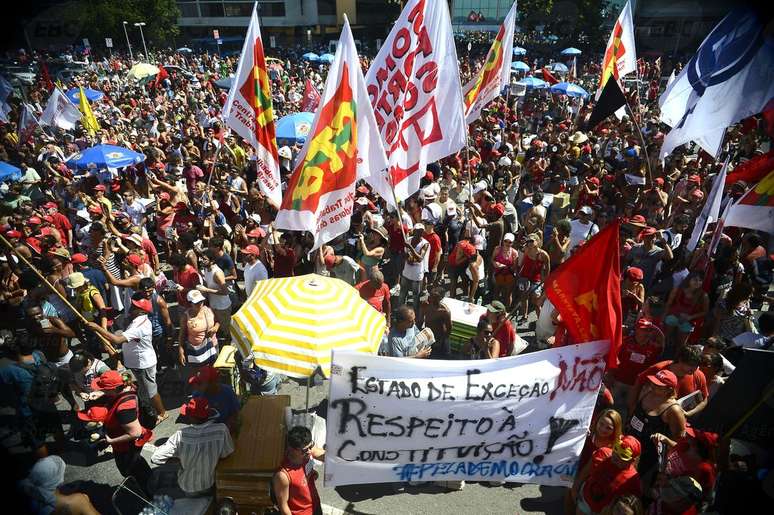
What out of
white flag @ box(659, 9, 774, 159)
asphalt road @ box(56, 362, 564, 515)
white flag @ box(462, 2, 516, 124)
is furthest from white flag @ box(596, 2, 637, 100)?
asphalt road @ box(56, 362, 564, 515)

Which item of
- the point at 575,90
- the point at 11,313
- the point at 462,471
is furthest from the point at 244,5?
the point at 462,471

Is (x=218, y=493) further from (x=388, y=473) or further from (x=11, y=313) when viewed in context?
(x=11, y=313)

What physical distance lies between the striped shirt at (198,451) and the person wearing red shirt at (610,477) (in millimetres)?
2938

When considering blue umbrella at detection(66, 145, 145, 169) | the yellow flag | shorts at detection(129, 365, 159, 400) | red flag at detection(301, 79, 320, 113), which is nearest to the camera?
shorts at detection(129, 365, 159, 400)

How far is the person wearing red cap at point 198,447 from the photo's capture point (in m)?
3.81

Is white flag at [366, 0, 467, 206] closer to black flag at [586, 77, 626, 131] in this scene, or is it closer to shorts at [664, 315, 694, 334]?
black flag at [586, 77, 626, 131]

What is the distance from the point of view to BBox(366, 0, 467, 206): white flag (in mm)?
5941

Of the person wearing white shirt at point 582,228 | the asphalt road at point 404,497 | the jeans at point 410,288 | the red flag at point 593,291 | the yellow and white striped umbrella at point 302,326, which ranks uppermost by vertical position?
the red flag at point 593,291

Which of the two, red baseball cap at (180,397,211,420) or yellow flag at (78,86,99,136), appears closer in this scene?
red baseball cap at (180,397,211,420)

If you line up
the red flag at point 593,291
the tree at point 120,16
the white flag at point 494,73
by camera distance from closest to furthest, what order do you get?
the red flag at point 593,291 → the white flag at point 494,73 → the tree at point 120,16

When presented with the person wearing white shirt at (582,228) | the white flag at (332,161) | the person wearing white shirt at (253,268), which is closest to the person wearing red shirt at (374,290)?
the white flag at (332,161)

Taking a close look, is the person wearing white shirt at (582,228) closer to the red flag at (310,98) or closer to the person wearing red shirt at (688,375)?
the person wearing red shirt at (688,375)

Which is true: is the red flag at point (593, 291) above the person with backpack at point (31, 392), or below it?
above

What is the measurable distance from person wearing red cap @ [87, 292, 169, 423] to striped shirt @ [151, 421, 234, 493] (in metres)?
1.69
